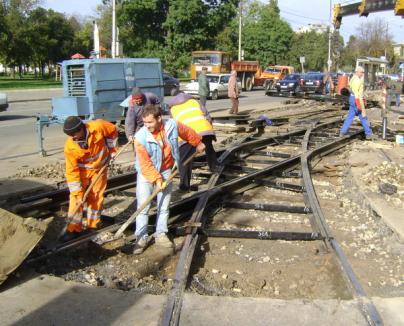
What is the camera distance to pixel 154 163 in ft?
17.7

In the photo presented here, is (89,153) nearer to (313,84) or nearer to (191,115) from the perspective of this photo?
(191,115)

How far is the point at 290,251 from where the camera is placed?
5.79 meters

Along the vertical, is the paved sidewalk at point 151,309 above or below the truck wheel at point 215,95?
below

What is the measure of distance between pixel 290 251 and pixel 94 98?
811cm

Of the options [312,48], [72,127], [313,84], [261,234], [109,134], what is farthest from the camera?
[312,48]

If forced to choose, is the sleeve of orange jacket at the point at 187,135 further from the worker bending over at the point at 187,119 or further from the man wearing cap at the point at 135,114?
the man wearing cap at the point at 135,114

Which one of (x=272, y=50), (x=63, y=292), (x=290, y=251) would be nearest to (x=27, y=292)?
(x=63, y=292)

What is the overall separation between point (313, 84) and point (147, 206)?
29.8 m

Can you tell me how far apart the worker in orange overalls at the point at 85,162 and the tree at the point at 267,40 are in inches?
2587

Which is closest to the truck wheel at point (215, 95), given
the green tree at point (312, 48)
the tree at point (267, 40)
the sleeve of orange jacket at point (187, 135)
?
the sleeve of orange jacket at point (187, 135)

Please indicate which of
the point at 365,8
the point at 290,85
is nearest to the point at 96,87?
the point at 365,8

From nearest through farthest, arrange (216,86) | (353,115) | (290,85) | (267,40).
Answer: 1. (353,115)
2. (216,86)
3. (290,85)
4. (267,40)

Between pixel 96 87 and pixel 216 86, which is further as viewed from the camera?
pixel 216 86

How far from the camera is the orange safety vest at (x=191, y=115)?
25.2 feet
